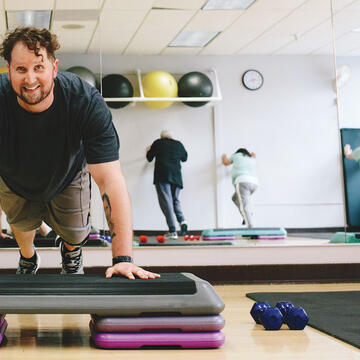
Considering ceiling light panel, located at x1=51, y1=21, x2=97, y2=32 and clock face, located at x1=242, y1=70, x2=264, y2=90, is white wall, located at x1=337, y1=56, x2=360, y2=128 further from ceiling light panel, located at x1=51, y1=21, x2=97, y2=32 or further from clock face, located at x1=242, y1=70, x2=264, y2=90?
ceiling light panel, located at x1=51, y1=21, x2=97, y2=32

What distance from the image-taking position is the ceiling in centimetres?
441

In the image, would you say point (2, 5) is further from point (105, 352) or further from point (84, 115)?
point (105, 352)

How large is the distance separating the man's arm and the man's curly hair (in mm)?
436

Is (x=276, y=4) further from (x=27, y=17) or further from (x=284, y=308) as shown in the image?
(x=284, y=308)

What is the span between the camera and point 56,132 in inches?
76.3

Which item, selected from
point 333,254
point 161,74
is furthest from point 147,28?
point 333,254

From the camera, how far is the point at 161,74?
4531 mm

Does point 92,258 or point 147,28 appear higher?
point 147,28

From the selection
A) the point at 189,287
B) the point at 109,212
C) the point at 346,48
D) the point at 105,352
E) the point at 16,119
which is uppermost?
the point at 346,48

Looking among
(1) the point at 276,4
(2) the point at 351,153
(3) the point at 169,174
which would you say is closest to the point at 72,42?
(3) the point at 169,174

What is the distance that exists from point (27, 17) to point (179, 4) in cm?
122

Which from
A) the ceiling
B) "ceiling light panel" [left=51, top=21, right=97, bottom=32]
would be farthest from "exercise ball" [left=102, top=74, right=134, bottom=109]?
"ceiling light panel" [left=51, top=21, right=97, bottom=32]

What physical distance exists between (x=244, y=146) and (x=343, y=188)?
0.89m

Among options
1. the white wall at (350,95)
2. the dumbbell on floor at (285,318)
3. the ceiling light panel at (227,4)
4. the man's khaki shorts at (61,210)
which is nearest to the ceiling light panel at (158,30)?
the ceiling light panel at (227,4)
